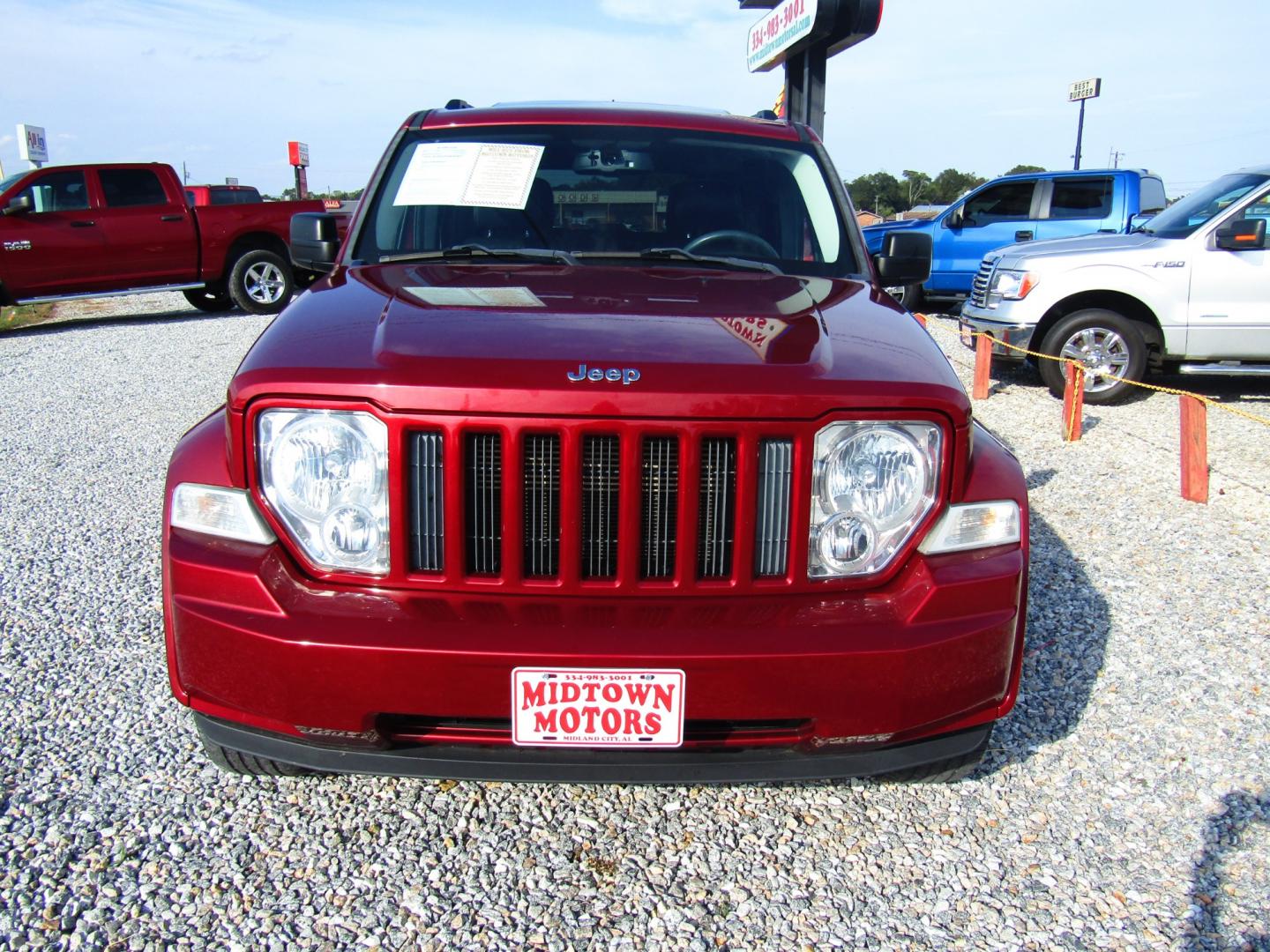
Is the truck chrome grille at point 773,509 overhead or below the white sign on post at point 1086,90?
below

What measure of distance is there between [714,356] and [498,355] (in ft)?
1.48

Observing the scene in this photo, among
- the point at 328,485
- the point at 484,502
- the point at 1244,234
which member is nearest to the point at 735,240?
the point at 484,502

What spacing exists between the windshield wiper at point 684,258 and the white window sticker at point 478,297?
21.3 inches

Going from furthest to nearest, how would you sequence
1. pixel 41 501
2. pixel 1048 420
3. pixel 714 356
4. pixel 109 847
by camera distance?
pixel 1048 420
pixel 41 501
pixel 109 847
pixel 714 356

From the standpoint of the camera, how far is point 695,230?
332 cm

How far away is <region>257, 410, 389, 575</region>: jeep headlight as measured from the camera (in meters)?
2.07

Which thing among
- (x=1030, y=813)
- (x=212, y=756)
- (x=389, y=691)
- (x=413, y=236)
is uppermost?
(x=413, y=236)

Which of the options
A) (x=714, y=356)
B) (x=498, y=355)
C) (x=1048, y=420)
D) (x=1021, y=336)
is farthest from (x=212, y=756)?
(x=1021, y=336)

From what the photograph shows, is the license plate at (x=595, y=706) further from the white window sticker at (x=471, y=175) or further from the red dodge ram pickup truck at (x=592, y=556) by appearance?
the white window sticker at (x=471, y=175)

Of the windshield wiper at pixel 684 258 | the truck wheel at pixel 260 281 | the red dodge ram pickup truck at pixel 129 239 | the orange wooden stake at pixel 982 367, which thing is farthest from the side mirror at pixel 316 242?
the truck wheel at pixel 260 281

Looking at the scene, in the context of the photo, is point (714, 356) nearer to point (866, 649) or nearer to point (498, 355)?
point (498, 355)

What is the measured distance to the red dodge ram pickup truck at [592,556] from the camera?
198 centimetres

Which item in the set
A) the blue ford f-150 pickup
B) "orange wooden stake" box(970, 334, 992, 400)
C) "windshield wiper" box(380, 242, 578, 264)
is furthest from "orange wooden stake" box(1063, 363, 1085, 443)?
the blue ford f-150 pickup

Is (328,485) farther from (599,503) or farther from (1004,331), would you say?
(1004,331)
